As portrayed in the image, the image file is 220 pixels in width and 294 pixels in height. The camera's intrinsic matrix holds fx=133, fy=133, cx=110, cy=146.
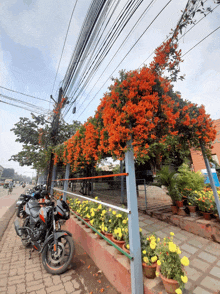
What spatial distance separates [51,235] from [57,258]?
0.43m

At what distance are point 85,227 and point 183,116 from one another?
3.38 meters

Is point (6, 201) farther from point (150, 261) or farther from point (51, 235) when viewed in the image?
point (150, 261)

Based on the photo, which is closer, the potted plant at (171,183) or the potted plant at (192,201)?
the potted plant at (192,201)

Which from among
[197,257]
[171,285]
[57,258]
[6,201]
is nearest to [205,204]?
[197,257]

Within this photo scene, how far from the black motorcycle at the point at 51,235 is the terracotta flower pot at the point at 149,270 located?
1454 millimetres

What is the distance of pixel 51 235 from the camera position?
2533 mm

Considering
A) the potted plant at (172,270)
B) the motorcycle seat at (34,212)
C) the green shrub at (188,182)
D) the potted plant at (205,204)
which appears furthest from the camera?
the green shrub at (188,182)

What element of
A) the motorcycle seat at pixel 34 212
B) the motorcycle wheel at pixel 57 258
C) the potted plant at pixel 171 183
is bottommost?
the motorcycle wheel at pixel 57 258

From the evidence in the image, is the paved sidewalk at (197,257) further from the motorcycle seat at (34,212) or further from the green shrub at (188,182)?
the motorcycle seat at (34,212)

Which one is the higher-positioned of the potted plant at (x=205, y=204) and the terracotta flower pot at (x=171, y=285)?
the potted plant at (x=205, y=204)

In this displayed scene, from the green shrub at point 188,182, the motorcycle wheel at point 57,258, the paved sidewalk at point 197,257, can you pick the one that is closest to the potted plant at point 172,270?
the paved sidewalk at point 197,257

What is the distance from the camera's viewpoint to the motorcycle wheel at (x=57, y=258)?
2371mm

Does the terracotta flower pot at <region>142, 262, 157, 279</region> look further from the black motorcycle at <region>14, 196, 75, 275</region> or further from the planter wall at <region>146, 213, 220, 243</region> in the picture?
the planter wall at <region>146, 213, 220, 243</region>

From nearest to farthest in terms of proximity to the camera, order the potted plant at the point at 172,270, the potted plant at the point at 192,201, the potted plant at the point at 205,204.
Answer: the potted plant at the point at 172,270 → the potted plant at the point at 205,204 → the potted plant at the point at 192,201
